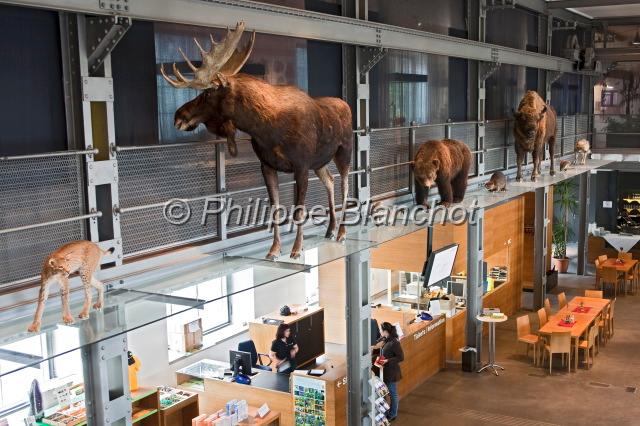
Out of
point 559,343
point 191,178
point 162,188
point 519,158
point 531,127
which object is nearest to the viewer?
point 162,188

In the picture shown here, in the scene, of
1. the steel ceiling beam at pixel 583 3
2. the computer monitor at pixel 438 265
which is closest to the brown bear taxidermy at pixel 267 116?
the computer monitor at pixel 438 265

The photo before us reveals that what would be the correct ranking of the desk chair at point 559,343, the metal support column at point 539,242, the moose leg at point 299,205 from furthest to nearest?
the metal support column at point 539,242
the desk chair at point 559,343
the moose leg at point 299,205

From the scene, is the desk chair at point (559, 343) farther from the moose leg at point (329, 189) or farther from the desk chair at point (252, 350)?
the moose leg at point (329, 189)

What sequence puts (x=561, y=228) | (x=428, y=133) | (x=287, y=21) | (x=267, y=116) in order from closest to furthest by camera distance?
(x=267, y=116) → (x=287, y=21) → (x=428, y=133) → (x=561, y=228)

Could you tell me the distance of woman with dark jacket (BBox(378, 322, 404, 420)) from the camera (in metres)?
9.47

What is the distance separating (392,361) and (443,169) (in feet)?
8.68

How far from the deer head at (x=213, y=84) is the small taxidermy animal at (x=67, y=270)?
122 centimetres

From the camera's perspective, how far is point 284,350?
1039 cm

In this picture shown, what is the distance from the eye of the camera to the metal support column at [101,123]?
15.8ft

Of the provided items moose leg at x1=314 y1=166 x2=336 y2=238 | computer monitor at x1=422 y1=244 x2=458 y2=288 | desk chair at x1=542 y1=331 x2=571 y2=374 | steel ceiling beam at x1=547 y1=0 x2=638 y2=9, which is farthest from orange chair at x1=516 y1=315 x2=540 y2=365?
moose leg at x1=314 y1=166 x2=336 y2=238

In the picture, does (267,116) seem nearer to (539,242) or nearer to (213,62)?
(213,62)

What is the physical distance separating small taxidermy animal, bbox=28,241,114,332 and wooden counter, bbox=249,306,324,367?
6.39 meters

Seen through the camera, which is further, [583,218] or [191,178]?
[583,218]

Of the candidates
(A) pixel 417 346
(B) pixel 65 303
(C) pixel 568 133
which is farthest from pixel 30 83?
(C) pixel 568 133
